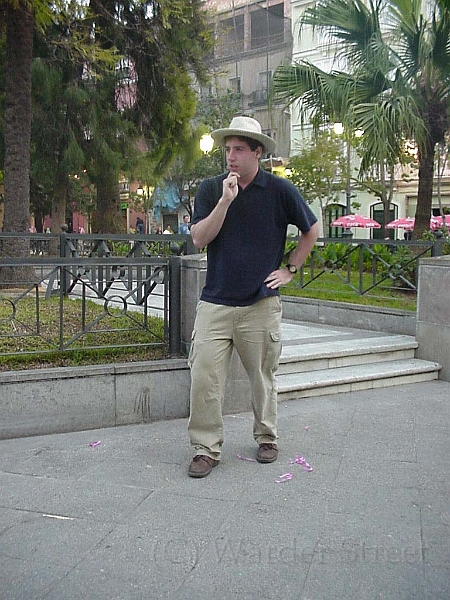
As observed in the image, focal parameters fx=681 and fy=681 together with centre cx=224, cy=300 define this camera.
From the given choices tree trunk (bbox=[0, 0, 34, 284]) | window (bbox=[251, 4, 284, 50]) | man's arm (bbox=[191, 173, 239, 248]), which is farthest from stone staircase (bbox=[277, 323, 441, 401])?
window (bbox=[251, 4, 284, 50])

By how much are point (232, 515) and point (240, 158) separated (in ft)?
6.74

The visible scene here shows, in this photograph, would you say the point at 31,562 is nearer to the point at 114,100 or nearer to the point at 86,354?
the point at 86,354

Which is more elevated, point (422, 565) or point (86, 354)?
point (86, 354)

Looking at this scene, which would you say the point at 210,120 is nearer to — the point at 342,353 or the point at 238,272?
the point at 342,353

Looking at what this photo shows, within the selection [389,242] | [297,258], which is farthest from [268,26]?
[297,258]

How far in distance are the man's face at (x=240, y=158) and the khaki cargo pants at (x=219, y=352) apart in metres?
0.80

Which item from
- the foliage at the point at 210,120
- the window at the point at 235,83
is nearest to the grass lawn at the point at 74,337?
the foliage at the point at 210,120

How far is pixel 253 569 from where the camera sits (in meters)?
3.02

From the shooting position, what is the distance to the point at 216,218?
393 cm

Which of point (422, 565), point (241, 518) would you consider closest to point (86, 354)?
point (241, 518)

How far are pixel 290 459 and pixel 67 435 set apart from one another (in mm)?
1650

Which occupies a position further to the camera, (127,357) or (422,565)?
(127,357)

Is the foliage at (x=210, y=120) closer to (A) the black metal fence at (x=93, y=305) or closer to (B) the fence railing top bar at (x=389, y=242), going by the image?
(B) the fence railing top bar at (x=389, y=242)

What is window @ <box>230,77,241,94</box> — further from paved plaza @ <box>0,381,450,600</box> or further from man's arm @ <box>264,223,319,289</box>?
man's arm @ <box>264,223,319,289</box>
